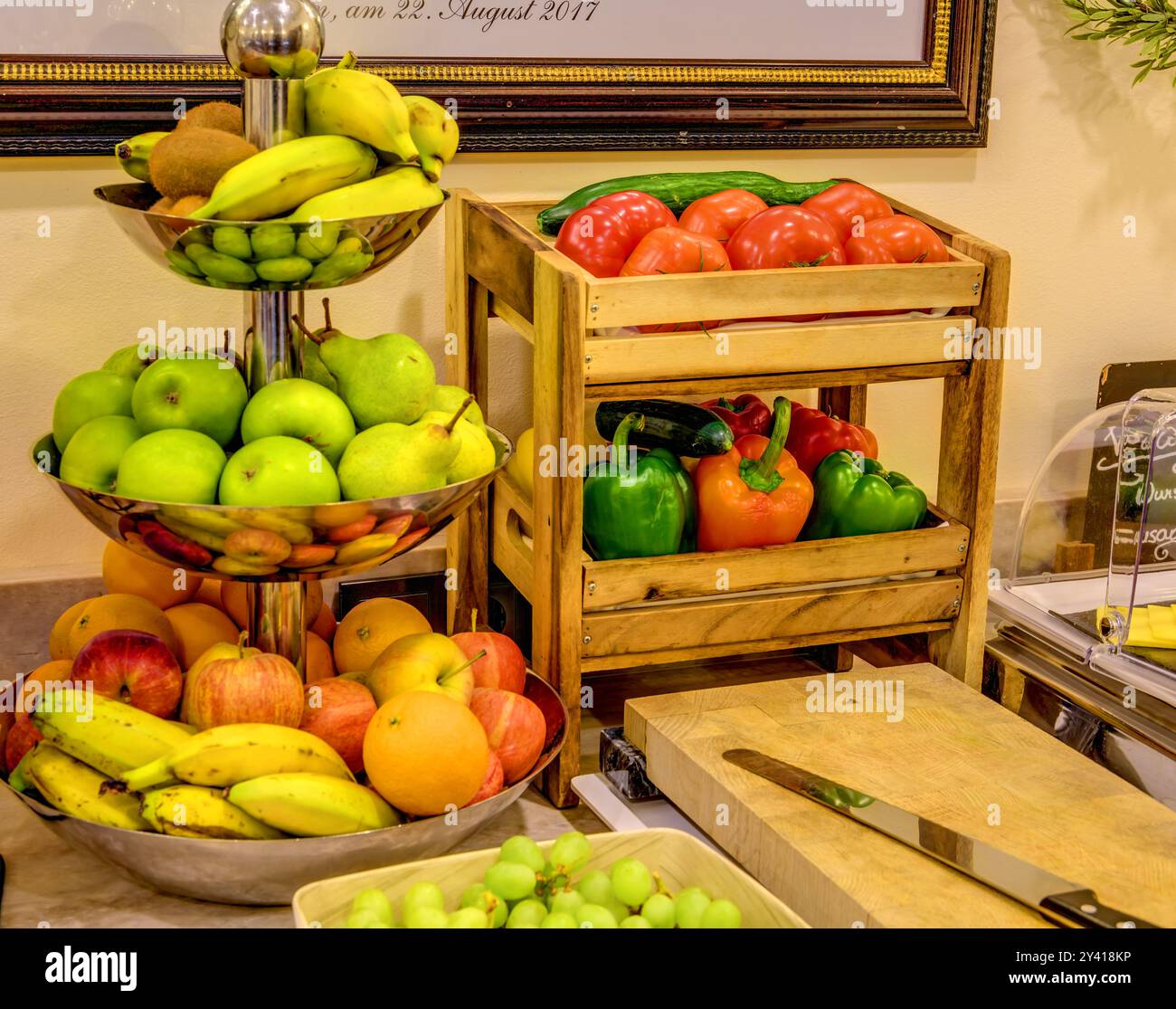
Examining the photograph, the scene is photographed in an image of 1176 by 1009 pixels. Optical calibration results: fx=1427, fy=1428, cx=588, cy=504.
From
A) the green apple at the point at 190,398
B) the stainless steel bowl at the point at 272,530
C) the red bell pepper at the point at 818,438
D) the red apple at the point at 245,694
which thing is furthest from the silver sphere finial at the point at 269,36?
the red bell pepper at the point at 818,438

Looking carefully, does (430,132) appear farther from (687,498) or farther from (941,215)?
(941,215)

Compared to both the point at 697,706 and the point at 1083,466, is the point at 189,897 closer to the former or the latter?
the point at 697,706

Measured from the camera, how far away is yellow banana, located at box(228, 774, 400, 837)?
975 millimetres

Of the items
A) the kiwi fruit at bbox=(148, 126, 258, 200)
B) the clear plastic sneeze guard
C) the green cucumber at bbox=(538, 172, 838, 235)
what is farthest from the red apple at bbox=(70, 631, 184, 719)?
the clear plastic sneeze guard

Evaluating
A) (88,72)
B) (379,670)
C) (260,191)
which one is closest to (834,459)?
(379,670)

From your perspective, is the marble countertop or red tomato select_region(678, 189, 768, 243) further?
red tomato select_region(678, 189, 768, 243)

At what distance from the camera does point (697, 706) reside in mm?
1239

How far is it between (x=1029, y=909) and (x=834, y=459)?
53 centimetres

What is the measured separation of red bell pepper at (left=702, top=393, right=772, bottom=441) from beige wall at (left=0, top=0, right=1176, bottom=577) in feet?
0.85

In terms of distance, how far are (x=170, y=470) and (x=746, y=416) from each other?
2.11 ft

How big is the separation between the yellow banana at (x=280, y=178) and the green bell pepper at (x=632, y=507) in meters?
0.38

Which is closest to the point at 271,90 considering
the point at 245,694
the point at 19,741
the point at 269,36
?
the point at 269,36

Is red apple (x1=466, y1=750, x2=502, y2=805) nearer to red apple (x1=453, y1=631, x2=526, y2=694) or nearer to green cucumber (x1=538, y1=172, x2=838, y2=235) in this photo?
red apple (x1=453, y1=631, x2=526, y2=694)
